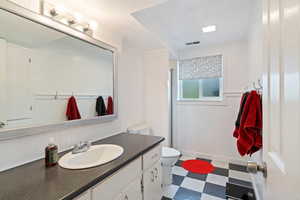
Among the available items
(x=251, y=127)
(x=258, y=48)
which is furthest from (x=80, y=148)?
(x=258, y=48)

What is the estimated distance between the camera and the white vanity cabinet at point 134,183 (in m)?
0.83

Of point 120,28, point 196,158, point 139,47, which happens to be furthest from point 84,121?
point 196,158

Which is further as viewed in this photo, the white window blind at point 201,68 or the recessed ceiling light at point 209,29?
the white window blind at point 201,68

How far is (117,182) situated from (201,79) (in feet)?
8.09

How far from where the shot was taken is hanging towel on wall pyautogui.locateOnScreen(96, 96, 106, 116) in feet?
5.15

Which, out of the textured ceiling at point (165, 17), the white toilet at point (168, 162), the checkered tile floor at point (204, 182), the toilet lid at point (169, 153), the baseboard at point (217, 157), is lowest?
the checkered tile floor at point (204, 182)

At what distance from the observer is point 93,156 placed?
4.06 ft

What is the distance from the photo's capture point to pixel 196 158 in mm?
2768

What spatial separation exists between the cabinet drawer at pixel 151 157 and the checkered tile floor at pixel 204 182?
66cm

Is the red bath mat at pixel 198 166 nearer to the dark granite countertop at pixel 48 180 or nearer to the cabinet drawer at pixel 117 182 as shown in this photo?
the cabinet drawer at pixel 117 182

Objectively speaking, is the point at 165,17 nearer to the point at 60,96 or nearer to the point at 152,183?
the point at 60,96

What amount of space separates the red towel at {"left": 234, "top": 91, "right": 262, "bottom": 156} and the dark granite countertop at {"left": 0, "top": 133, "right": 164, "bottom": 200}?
1032 millimetres

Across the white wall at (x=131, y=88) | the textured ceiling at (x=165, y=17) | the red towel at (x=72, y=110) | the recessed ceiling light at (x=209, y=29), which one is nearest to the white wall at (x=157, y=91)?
the white wall at (x=131, y=88)

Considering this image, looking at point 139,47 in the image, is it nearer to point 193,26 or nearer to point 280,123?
point 193,26
